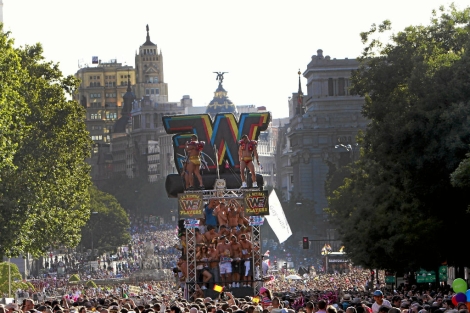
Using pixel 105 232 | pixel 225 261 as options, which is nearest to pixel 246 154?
pixel 225 261

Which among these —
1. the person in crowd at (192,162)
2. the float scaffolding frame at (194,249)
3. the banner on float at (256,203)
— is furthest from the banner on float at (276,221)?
the banner on float at (256,203)

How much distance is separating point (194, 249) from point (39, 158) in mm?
26776

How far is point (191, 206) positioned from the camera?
178 ft

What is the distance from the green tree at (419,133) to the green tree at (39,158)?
52.5 feet

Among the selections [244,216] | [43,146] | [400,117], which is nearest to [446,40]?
[400,117]

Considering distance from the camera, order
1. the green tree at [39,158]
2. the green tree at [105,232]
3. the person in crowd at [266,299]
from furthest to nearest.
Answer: the green tree at [105,232] < the green tree at [39,158] < the person in crowd at [266,299]

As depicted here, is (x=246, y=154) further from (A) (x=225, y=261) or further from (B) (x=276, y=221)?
(B) (x=276, y=221)

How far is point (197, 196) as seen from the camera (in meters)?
54.4

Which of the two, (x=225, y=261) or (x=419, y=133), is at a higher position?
(x=419, y=133)

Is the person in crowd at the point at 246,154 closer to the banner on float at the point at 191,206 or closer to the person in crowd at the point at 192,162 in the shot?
the person in crowd at the point at 192,162

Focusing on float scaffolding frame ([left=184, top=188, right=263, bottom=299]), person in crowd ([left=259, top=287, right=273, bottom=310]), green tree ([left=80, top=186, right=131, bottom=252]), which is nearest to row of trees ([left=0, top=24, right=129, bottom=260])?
float scaffolding frame ([left=184, top=188, right=263, bottom=299])

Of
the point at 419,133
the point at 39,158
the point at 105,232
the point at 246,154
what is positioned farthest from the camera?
the point at 105,232

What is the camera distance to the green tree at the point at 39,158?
7038 cm

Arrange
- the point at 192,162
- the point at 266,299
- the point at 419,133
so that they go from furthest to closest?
the point at 192,162 → the point at 419,133 → the point at 266,299
